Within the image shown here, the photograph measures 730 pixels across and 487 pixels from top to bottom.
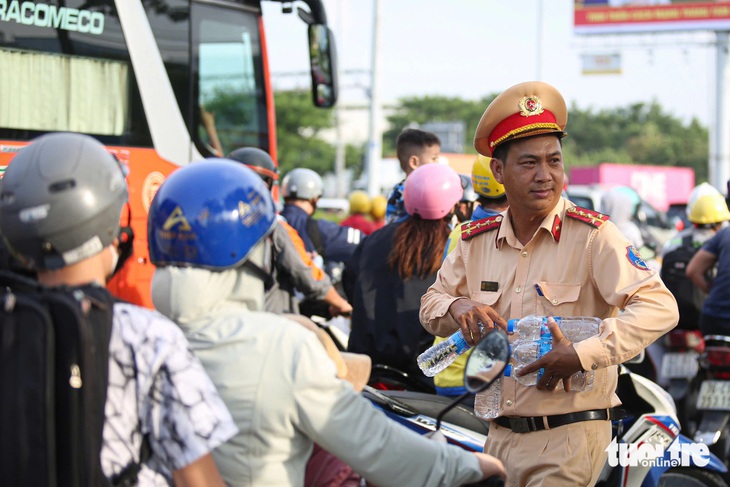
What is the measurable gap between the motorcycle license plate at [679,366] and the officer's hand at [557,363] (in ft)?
17.2

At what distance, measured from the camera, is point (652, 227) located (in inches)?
828

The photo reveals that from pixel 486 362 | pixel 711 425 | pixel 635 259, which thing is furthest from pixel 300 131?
pixel 486 362

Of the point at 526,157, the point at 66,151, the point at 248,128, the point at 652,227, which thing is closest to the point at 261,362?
the point at 66,151

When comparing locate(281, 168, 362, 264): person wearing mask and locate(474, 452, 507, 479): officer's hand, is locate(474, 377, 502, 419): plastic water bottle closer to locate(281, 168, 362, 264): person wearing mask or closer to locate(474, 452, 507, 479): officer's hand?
locate(474, 452, 507, 479): officer's hand

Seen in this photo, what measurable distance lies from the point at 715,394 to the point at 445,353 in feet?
12.8

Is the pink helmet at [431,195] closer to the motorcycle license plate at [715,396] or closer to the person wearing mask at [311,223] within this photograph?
the person wearing mask at [311,223]

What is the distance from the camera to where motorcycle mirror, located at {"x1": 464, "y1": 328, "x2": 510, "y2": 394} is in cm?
226

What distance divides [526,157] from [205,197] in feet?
4.40

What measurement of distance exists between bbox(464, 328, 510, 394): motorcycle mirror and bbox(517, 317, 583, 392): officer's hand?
0.67m

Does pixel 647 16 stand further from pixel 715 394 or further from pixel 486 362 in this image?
pixel 486 362

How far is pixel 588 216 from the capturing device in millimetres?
3236

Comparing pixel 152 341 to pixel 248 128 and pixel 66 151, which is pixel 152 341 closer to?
pixel 66 151

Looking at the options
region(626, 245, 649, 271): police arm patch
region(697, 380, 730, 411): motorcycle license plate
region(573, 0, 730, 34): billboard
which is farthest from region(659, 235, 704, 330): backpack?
region(573, 0, 730, 34): billboard

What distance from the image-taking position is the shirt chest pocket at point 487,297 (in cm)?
332
